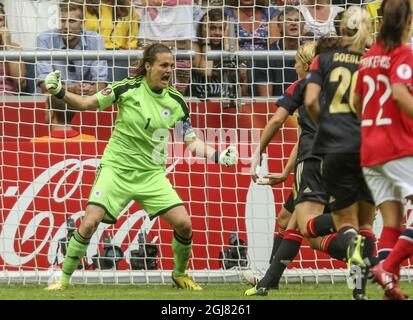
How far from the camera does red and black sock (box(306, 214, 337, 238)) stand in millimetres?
8117

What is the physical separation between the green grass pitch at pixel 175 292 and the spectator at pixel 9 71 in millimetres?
2175

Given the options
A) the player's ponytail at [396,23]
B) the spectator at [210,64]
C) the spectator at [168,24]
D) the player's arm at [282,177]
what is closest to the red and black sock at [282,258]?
the player's arm at [282,177]

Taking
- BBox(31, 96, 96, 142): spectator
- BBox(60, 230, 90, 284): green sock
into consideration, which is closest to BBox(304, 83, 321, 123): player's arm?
BBox(60, 230, 90, 284): green sock

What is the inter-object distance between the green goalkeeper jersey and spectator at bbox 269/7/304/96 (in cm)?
169

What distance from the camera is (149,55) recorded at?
9953mm

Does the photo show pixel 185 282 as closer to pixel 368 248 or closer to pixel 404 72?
pixel 368 248

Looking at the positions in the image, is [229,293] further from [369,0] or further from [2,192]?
[369,0]

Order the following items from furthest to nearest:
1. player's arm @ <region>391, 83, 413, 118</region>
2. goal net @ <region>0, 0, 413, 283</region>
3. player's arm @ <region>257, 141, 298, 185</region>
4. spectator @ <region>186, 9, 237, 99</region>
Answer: spectator @ <region>186, 9, 237, 99</region> < goal net @ <region>0, 0, 413, 283</region> < player's arm @ <region>257, 141, 298, 185</region> < player's arm @ <region>391, 83, 413, 118</region>

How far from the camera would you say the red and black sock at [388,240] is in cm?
698

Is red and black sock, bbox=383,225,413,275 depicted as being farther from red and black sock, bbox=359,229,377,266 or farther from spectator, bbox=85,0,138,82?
spectator, bbox=85,0,138,82

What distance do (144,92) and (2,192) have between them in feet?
6.44

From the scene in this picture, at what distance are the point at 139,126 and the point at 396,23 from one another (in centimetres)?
362

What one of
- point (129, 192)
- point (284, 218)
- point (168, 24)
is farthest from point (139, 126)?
point (168, 24)

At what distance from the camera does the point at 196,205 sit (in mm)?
11078
